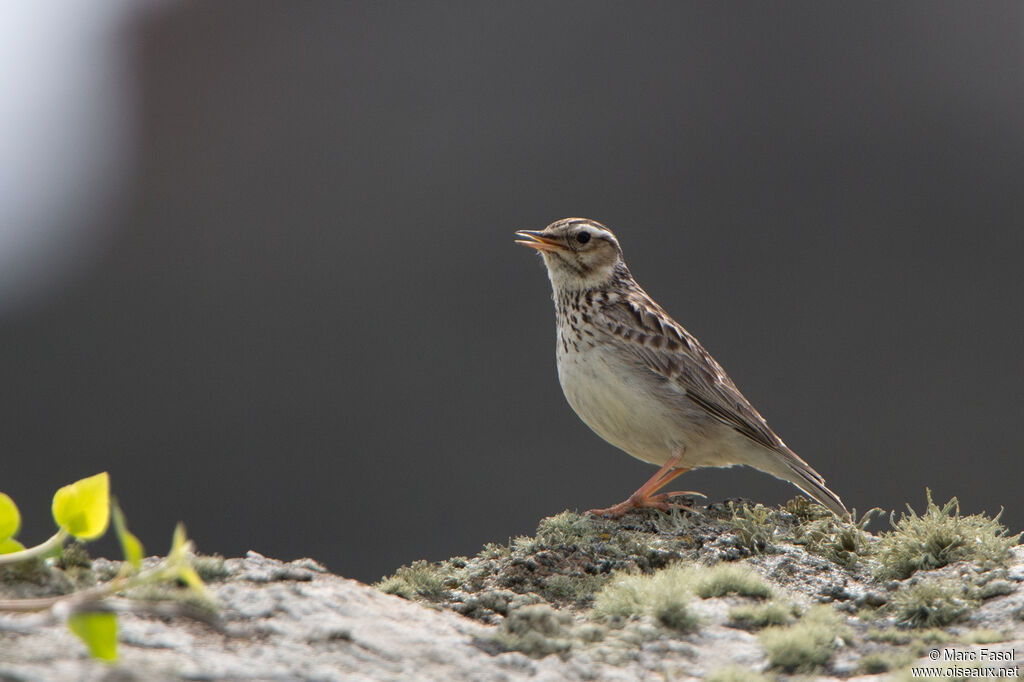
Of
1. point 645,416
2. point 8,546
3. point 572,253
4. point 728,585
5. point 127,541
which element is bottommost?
point 728,585

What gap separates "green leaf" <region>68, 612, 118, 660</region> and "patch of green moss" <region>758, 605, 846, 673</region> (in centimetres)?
189

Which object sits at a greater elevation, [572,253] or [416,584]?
[572,253]

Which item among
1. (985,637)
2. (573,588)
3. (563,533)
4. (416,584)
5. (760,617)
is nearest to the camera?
(985,637)

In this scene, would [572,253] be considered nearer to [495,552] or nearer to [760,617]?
[495,552]

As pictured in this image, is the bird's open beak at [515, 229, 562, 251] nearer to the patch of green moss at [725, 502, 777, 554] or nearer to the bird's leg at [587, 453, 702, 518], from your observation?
the bird's leg at [587, 453, 702, 518]

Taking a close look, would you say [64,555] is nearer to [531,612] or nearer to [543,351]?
[531,612]

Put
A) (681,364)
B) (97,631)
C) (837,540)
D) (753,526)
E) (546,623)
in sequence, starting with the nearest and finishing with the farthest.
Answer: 1. (97,631)
2. (546,623)
3. (837,540)
4. (753,526)
5. (681,364)

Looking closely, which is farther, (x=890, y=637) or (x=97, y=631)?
(x=890, y=637)

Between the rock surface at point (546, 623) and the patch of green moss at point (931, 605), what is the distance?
0.5 inches

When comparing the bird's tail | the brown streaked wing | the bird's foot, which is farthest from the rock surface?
the brown streaked wing

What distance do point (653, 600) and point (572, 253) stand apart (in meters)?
4.17

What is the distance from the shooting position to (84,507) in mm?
2738

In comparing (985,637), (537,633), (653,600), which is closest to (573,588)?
(653,600)

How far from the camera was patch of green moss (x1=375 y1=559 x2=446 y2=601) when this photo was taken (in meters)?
4.10
